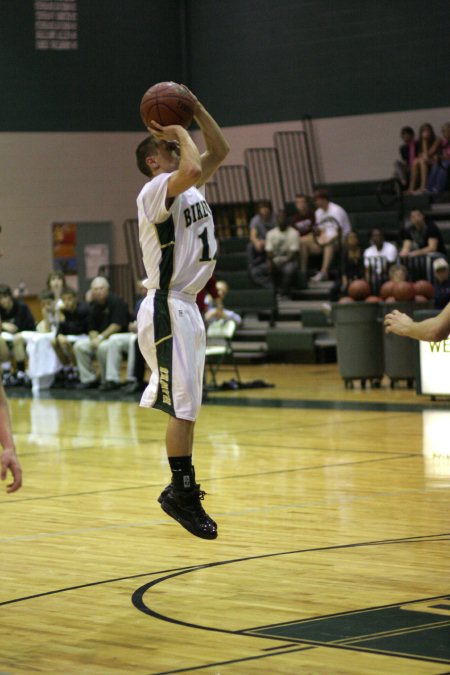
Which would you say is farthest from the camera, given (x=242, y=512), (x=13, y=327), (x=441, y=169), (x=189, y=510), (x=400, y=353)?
(x=441, y=169)

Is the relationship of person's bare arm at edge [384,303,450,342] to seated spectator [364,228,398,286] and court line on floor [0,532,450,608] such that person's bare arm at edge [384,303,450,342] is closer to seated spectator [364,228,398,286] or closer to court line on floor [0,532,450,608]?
court line on floor [0,532,450,608]

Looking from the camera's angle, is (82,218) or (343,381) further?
(82,218)

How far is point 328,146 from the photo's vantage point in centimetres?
2261

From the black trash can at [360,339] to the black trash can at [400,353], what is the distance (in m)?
0.14

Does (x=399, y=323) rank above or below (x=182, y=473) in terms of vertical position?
above

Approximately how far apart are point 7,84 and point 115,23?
2.47 m

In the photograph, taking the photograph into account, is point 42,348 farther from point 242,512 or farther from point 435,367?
point 242,512

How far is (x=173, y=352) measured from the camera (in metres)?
5.77

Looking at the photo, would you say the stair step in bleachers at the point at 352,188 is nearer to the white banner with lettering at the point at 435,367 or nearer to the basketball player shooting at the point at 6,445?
the white banner with lettering at the point at 435,367

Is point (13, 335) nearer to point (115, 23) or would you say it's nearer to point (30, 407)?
point (30, 407)

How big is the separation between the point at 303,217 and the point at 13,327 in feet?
19.5

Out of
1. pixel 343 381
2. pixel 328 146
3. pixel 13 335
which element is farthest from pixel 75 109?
pixel 343 381

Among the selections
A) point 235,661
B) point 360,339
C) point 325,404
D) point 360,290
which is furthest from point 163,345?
point 360,290

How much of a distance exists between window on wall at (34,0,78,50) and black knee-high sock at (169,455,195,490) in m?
18.4
